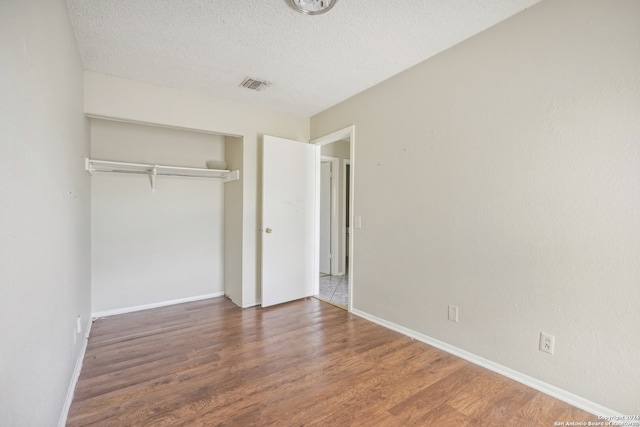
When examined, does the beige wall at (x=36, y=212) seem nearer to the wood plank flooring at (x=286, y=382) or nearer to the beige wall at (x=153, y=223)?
the wood plank flooring at (x=286, y=382)

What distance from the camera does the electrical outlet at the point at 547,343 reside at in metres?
1.76

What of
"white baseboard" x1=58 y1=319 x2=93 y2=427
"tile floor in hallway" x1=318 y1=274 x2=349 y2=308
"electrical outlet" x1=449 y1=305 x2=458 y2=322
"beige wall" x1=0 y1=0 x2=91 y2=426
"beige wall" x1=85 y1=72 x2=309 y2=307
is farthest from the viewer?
"tile floor in hallway" x1=318 y1=274 x2=349 y2=308

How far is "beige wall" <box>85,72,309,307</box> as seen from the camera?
2605 mm

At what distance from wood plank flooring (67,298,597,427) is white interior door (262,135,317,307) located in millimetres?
725

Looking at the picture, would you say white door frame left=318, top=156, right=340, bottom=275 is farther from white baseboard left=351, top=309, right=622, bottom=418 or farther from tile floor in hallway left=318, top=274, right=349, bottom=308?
white baseboard left=351, top=309, right=622, bottom=418

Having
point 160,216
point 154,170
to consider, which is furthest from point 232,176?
point 160,216

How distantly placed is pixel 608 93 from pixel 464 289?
1.45 metres

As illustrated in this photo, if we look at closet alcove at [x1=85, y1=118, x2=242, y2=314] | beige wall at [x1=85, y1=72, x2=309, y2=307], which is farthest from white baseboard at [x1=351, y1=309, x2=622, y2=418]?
closet alcove at [x1=85, y1=118, x2=242, y2=314]

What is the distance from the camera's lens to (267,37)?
82.3 inches

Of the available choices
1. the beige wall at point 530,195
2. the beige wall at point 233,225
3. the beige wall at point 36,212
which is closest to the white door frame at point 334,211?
the beige wall at point 233,225

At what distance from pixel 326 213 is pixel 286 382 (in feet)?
10.7

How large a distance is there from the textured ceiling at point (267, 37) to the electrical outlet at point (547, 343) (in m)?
2.05

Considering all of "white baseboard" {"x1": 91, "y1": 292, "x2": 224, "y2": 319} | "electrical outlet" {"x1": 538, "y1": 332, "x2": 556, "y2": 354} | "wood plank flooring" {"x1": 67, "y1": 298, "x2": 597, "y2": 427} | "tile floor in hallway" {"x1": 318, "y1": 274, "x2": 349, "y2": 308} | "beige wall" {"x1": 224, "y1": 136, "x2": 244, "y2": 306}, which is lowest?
"tile floor in hallway" {"x1": 318, "y1": 274, "x2": 349, "y2": 308}

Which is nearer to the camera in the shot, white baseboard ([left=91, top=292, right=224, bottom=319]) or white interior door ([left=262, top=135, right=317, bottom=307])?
white baseboard ([left=91, top=292, right=224, bottom=319])
